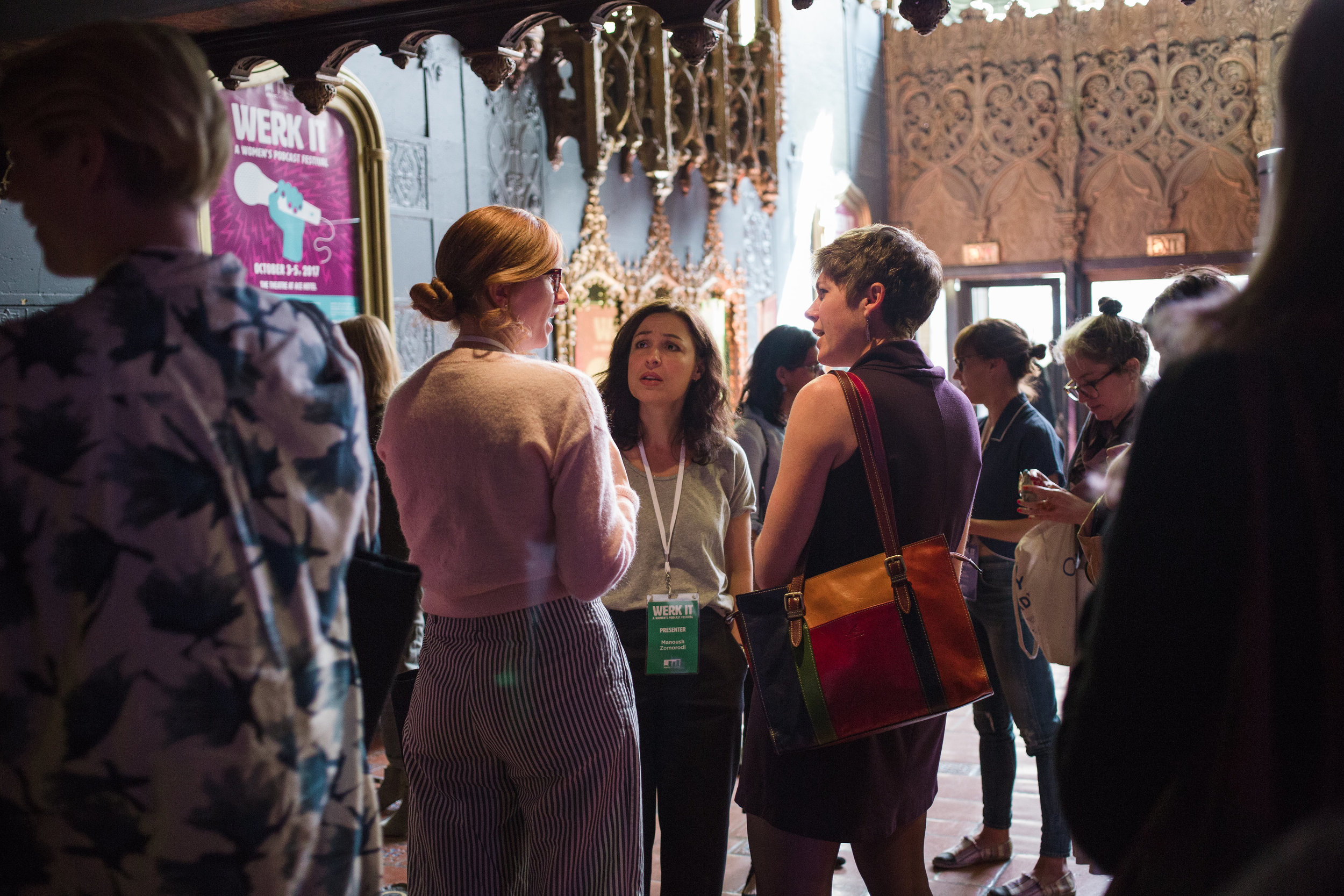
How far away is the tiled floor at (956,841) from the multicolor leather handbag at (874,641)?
1166mm

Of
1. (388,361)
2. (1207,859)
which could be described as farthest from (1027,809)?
(1207,859)

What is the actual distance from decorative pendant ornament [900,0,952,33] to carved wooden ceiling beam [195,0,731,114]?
378 millimetres

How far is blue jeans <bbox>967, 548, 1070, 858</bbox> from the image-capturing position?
326cm

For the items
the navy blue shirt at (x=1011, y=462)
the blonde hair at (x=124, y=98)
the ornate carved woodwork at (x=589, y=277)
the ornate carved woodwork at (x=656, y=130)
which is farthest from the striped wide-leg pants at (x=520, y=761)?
the ornate carved woodwork at (x=589, y=277)

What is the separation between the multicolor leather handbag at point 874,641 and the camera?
79.8 inches

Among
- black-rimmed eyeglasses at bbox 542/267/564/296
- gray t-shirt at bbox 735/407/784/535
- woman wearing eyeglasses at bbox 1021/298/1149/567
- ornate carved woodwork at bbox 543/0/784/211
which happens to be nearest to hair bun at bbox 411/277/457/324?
black-rimmed eyeglasses at bbox 542/267/564/296

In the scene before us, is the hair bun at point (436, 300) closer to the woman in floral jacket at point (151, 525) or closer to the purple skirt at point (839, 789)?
the woman in floral jacket at point (151, 525)

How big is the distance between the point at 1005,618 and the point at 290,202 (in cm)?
359

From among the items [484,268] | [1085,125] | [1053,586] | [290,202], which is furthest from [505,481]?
[1085,125]

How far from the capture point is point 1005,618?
133 inches

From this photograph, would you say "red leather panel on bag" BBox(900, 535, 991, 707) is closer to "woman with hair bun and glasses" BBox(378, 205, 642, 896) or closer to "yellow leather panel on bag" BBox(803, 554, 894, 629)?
"yellow leather panel on bag" BBox(803, 554, 894, 629)

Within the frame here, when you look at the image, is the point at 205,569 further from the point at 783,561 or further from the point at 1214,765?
the point at 783,561

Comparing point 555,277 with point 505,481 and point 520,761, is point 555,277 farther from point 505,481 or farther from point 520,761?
point 520,761

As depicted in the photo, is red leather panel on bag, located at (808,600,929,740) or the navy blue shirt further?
the navy blue shirt
